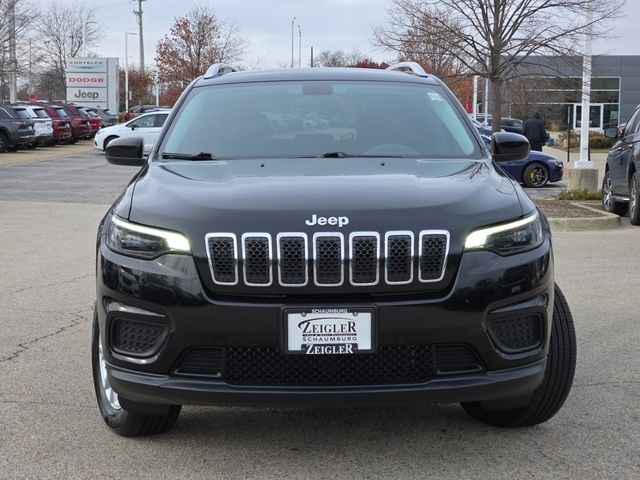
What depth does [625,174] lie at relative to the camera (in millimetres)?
12680

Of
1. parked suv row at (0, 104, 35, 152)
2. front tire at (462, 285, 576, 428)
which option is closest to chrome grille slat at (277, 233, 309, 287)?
front tire at (462, 285, 576, 428)

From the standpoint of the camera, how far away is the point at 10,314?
261 inches

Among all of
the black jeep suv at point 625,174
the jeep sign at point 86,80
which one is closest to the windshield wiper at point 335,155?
the black jeep suv at point 625,174

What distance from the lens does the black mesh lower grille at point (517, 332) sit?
3.39m

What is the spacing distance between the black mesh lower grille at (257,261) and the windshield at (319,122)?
1.19 m

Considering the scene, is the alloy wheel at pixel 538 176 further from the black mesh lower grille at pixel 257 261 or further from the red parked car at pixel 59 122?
the red parked car at pixel 59 122

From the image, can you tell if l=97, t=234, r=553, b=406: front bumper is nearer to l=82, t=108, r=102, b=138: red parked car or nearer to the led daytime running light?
the led daytime running light

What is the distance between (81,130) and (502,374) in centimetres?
3880

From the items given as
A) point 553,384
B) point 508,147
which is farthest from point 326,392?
point 508,147

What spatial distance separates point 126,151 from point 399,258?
235cm

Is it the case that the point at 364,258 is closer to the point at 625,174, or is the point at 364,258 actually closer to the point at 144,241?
the point at 144,241

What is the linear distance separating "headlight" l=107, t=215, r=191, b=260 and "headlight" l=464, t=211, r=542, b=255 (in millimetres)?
1120

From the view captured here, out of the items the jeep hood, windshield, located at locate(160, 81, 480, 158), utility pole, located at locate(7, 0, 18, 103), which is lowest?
the jeep hood

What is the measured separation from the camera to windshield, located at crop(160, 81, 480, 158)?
4.50m
